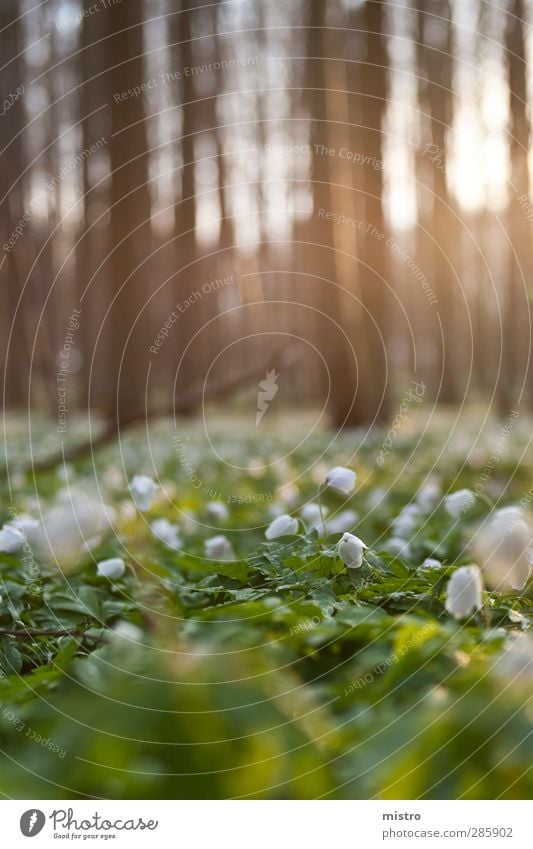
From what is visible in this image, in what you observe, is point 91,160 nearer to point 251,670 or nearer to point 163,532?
point 163,532

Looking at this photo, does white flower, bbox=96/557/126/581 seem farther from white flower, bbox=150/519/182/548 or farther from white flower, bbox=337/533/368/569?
white flower, bbox=337/533/368/569

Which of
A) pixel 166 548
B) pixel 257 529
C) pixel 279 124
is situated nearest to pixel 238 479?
pixel 257 529

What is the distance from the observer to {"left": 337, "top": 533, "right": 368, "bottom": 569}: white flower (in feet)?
5.48

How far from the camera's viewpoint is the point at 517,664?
1.14 m

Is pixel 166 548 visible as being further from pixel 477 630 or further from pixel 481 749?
pixel 481 749

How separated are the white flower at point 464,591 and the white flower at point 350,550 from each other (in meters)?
0.29

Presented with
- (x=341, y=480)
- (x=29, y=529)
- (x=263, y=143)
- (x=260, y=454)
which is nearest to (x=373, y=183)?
(x=263, y=143)

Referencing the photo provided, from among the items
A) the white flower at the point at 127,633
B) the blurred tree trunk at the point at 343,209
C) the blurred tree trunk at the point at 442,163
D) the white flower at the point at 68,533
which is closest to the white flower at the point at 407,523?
the white flower at the point at 68,533

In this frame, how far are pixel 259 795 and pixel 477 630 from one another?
0.61 meters

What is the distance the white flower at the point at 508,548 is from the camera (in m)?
1.59

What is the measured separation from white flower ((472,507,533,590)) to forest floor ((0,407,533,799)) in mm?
62

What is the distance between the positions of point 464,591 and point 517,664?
0.27 meters

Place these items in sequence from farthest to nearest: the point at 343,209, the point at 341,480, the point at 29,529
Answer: the point at 343,209
the point at 29,529
the point at 341,480
